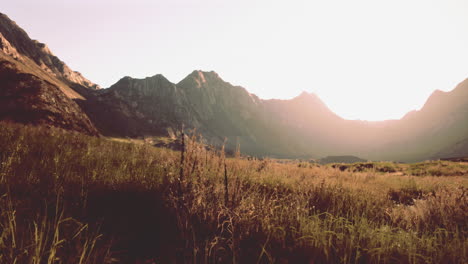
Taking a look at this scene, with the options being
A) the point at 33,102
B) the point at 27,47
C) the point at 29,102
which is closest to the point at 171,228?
the point at 33,102

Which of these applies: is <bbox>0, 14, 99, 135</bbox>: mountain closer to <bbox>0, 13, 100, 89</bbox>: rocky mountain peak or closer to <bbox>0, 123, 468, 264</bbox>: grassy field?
<bbox>0, 123, 468, 264</bbox>: grassy field

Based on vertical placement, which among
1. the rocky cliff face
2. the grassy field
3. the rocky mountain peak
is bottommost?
the grassy field

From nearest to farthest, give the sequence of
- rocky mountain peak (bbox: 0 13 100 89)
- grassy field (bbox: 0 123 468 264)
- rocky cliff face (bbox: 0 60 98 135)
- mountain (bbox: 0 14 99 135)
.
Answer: grassy field (bbox: 0 123 468 264) < rocky cliff face (bbox: 0 60 98 135) < mountain (bbox: 0 14 99 135) < rocky mountain peak (bbox: 0 13 100 89)

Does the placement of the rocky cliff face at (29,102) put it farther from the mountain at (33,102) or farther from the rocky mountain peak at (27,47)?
the rocky mountain peak at (27,47)

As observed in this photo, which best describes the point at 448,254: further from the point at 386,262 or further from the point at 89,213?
the point at 89,213

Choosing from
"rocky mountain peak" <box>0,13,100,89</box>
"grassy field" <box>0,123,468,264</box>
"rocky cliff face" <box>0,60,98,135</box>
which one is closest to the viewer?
"grassy field" <box>0,123,468,264</box>

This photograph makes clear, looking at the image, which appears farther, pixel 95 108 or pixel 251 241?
pixel 95 108

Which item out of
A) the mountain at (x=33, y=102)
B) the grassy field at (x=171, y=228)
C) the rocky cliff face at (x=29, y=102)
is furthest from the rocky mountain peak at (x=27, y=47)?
the grassy field at (x=171, y=228)

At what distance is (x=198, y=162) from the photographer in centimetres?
347

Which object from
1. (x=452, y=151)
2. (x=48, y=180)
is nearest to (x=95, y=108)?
(x=48, y=180)

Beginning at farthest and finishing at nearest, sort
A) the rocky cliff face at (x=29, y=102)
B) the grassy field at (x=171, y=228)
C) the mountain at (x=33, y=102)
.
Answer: the mountain at (x=33, y=102) < the rocky cliff face at (x=29, y=102) < the grassy field at (x=171, y=228)

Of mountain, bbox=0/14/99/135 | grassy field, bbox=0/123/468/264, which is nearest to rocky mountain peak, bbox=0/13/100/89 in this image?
mountain, bbox=0/14/99/135

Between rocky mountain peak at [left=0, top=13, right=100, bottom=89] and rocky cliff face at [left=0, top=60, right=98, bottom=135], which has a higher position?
rocky mountain peak at [left=0, top=13, right=100, bottom=89]

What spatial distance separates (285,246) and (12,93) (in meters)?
41.1
